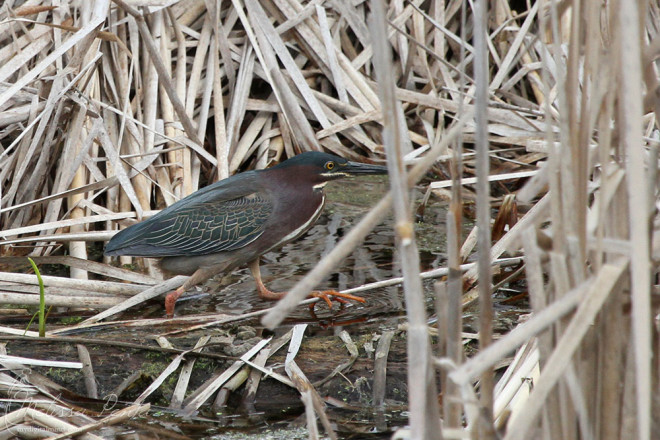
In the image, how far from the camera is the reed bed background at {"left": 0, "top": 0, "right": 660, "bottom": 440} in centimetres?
145

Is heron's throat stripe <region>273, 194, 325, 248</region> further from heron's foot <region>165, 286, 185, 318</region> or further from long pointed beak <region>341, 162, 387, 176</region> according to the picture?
heron's foot <region>165, 286, 185, 318</region>

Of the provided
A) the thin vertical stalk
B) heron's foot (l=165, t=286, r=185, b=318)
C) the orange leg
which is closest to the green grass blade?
heron's foot (l=165, t=286, r=185, b=318)

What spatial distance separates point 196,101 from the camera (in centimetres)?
544

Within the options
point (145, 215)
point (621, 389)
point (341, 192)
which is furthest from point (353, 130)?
point (621, 389)

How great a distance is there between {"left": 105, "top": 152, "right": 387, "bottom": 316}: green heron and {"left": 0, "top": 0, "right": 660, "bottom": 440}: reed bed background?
A: 0.18 m

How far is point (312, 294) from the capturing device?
3.79 meters

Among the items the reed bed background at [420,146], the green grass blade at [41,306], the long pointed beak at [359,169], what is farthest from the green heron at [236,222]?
the green grass blade at [41,306]

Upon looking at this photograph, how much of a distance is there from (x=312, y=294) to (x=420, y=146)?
81.5 inches

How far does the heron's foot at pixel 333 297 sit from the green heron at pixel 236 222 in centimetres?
25

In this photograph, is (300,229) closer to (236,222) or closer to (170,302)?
(236,222)

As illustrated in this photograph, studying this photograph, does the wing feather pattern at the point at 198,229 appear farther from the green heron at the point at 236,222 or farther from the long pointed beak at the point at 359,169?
the long pointed beak at the point at 359,169

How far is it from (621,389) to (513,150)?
378 cm

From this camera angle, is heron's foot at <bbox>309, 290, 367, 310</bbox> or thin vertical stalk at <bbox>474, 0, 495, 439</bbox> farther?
heron's foot at <bbox>309, 290, 367, 310</bbox>

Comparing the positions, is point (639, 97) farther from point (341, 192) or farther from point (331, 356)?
point (341, 192)
